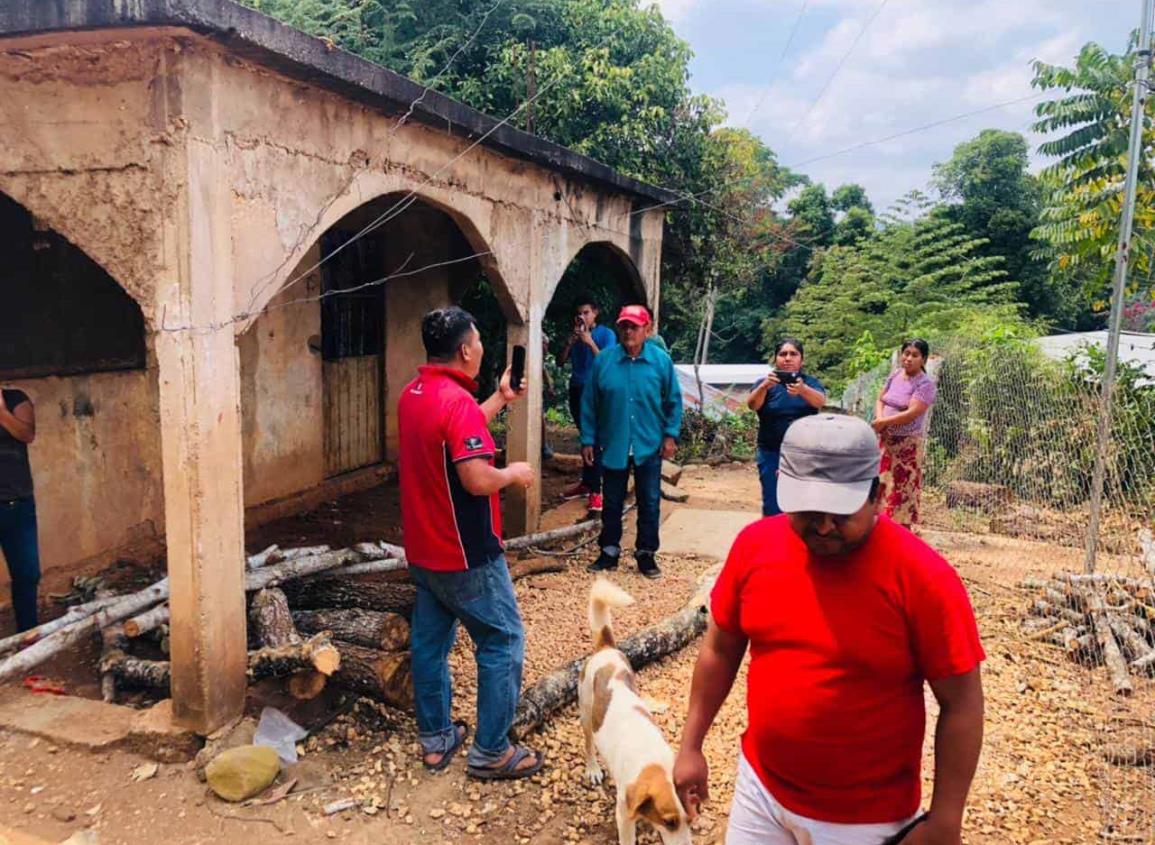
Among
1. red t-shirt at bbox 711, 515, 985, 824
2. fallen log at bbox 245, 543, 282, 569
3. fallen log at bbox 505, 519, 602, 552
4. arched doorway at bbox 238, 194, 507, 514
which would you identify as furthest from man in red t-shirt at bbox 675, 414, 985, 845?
arched doorway at bbox 238, 194, 507, 514

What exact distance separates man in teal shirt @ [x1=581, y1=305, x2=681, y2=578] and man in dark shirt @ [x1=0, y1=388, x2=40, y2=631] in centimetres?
367

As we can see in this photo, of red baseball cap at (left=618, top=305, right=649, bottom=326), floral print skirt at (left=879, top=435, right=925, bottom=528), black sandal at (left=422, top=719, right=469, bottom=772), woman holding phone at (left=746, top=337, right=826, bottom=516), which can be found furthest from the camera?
floral print skirt at (left=879, top=435, right=925, bottom=528)

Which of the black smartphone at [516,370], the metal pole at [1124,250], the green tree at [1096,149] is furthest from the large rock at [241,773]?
the green tree at [1096,149]

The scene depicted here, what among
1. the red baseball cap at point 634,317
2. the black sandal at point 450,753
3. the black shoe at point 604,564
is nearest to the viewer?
the black sandal at point 450,753

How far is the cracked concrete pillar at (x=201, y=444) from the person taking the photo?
3562mm

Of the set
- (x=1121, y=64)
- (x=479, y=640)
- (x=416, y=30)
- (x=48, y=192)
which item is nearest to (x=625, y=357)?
(x=479, y=640)

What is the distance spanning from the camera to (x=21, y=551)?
4488 millimetres

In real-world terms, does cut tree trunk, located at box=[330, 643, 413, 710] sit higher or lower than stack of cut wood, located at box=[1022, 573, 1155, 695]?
higher

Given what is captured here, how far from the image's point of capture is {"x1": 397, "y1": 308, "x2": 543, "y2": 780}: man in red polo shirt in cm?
328

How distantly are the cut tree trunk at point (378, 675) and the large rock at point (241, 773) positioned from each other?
0.53m

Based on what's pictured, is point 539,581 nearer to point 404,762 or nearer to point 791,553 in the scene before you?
point 404,762

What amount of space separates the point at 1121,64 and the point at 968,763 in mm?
10236

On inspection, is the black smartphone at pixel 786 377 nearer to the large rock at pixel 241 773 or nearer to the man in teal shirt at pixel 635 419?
the man in teal shirt at pixel 635 419

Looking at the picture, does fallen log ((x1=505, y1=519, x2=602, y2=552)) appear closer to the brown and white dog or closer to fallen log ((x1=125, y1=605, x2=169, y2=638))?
fallen log ((x1=125, y1=605, x2=169, y2=638))
